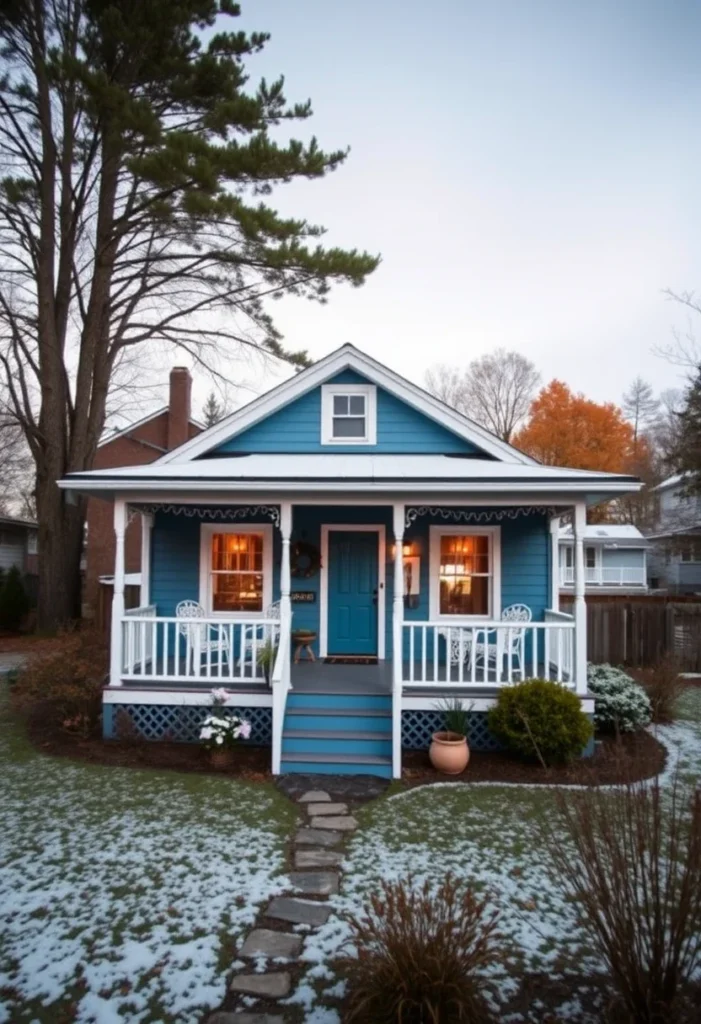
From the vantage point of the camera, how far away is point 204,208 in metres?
13.3

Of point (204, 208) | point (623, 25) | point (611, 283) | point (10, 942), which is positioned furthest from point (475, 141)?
point (10, 942)

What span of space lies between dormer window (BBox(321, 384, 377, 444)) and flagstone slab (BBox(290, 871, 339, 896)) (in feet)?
24.2

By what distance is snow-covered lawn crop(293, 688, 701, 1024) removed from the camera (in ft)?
11.8

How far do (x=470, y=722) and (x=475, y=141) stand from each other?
43.4 ft

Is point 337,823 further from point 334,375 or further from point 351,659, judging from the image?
point 334,375

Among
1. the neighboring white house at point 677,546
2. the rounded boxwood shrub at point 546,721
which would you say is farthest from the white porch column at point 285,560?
the neighboring white house at point 677,546

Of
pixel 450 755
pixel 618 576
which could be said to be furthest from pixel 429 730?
pixel 618 576

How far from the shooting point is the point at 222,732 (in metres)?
7.36

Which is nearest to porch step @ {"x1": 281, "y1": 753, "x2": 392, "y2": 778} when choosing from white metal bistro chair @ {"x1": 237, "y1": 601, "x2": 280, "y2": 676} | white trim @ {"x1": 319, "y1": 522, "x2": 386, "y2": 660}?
white metal bistro chair @ {"x1": 237, "y1": 601, "x2": 280, "y2": 676}

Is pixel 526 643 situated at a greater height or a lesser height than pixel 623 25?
lesser

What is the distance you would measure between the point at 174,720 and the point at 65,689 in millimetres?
1677

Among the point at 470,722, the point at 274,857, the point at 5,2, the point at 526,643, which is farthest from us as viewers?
the point at 5,2

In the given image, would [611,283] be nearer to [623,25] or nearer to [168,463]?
[623,25]

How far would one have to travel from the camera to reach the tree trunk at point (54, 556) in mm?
16672
